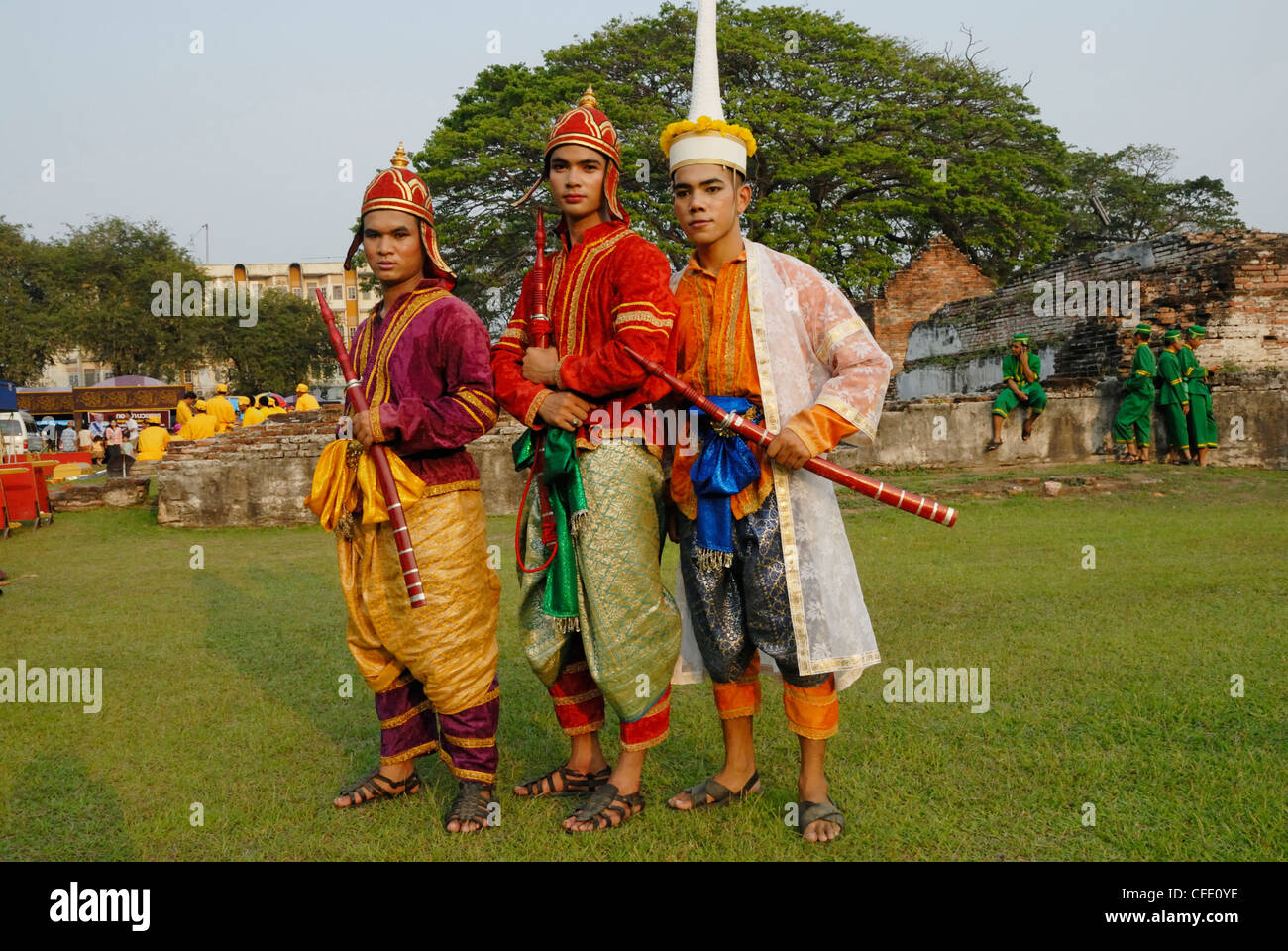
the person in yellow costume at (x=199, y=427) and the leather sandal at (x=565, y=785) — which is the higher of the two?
the person in yellow costume at (x=199, y=427)

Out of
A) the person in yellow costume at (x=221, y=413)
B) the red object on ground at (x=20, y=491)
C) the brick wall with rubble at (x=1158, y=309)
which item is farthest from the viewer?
the person in yellow costume at (x=221, y=413)

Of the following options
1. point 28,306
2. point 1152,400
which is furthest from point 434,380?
point 28,306

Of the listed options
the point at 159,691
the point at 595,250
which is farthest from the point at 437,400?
the point at 159,691

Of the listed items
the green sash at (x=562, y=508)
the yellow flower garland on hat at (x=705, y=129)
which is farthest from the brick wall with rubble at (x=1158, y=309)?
the green sash at (x=562, y=508)

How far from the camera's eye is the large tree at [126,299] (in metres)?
35.3

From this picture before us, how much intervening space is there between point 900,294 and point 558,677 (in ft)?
75.0

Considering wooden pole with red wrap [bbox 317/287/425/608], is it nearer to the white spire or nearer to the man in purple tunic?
the man in purple tunic

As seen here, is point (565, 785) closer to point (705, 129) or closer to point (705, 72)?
point (705, 129)

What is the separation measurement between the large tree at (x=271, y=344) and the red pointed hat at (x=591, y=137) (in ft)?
134

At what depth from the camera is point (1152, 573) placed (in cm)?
654

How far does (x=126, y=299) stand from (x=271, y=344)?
21.1 ft

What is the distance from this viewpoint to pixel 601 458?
9.96 feet

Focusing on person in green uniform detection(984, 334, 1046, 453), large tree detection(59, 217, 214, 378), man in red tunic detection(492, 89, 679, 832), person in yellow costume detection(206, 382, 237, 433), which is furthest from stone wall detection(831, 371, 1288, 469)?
large tree detection(59, 217, 214, 378)

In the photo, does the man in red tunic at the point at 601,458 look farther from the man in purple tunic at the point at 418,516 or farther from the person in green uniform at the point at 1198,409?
the person in green uniform at the point at 1198,409
